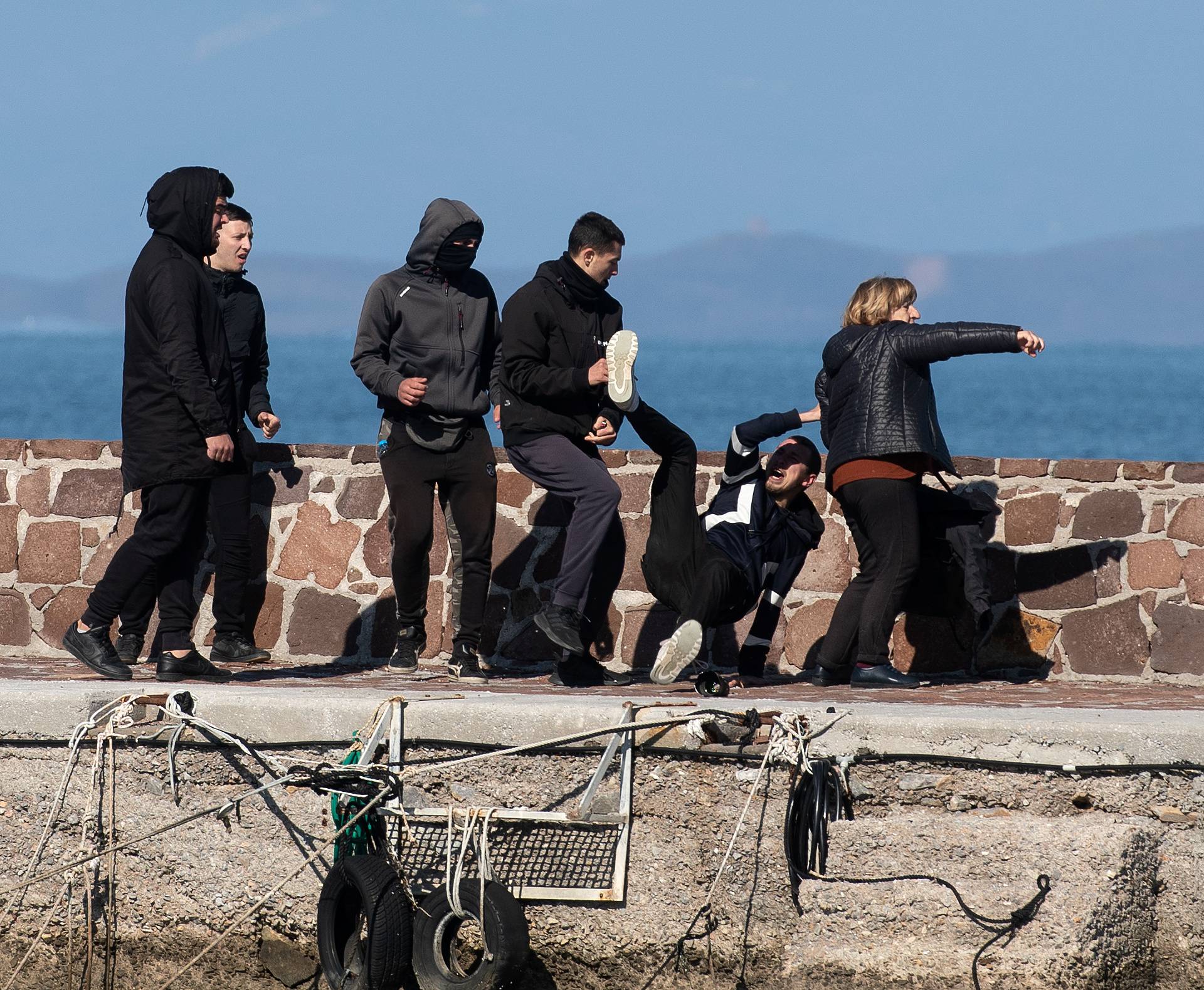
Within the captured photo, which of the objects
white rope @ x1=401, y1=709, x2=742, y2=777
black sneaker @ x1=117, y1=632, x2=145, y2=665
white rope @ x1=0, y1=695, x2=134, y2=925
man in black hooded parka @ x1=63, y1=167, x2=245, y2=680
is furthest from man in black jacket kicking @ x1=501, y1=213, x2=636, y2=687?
white rope @ x1=0, y1=695, x2=134, y2=925

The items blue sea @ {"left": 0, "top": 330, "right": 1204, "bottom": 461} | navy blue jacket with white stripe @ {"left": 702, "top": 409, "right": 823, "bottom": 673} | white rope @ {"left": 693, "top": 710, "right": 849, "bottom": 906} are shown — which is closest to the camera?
white rope @ {"left": 693, "top": 710, "right": 849, "bottom": 906}

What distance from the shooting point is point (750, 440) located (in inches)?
253

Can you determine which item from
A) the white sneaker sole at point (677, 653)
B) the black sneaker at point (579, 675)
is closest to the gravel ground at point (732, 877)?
the white sneaker sole at point (677, 653)

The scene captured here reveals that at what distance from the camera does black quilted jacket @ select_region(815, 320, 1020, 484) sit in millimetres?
6188

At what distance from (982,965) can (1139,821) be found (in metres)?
0.59

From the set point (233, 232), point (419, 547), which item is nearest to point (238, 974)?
point (419, 547)

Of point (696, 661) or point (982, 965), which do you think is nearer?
point (982, 965)

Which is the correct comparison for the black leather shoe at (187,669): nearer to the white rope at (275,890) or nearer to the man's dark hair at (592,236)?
the white rope at (275,890)

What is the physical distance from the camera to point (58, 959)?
5.25 meters

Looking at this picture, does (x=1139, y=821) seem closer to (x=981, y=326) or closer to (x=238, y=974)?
(x=981, y=326)

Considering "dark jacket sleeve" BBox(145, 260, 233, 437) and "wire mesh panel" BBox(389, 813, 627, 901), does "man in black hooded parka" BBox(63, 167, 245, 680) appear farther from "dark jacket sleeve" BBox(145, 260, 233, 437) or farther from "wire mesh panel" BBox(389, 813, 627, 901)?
"wire mesh panel" BBox(389, 813, 627, 901)

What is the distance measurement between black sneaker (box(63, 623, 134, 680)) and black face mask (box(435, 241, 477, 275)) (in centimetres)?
193

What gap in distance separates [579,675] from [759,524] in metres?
0.89

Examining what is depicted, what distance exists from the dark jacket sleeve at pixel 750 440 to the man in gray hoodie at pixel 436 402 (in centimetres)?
95
